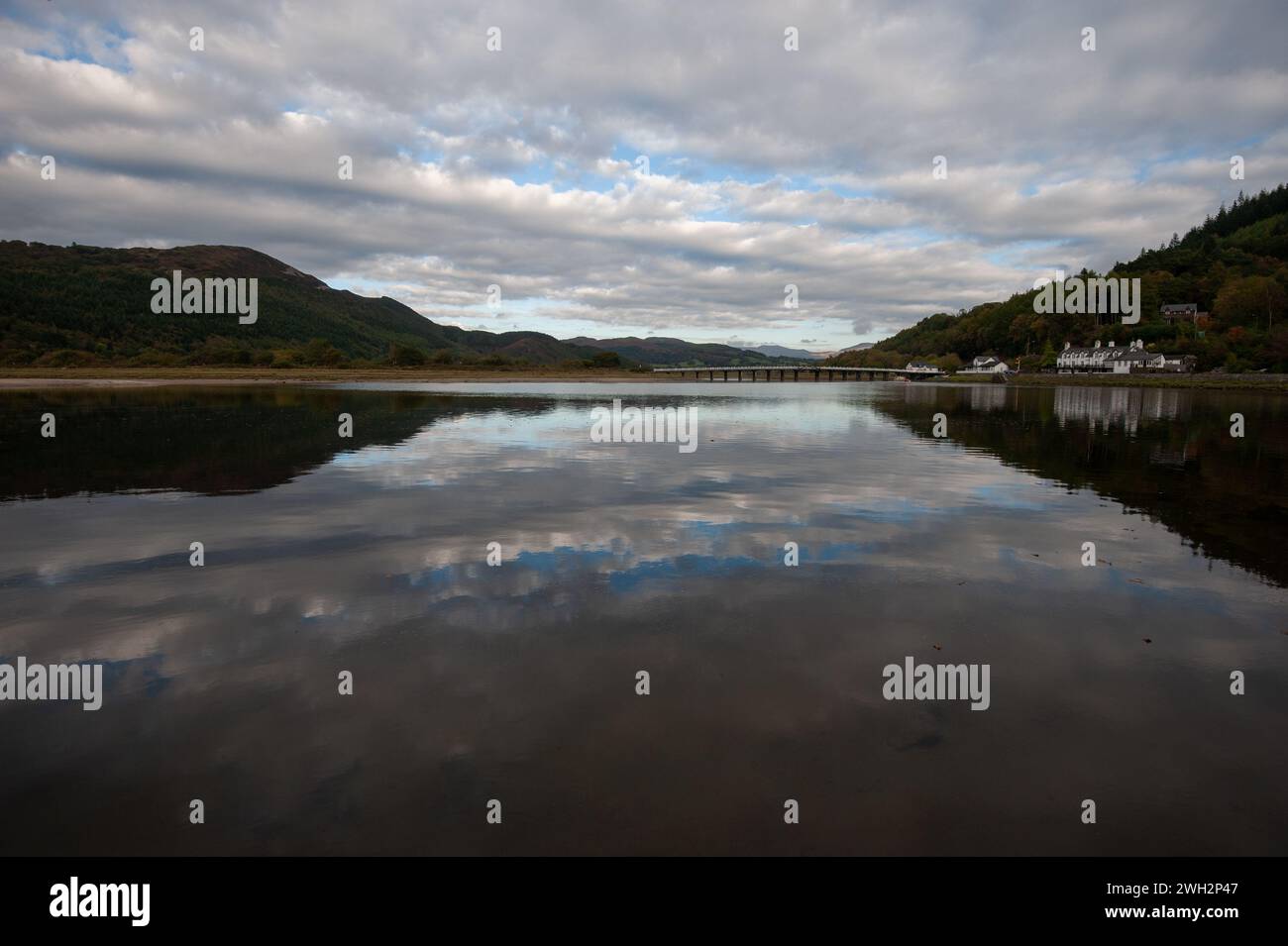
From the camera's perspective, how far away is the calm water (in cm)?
550

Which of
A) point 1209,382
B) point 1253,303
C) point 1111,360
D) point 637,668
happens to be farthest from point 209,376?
point 1253,303

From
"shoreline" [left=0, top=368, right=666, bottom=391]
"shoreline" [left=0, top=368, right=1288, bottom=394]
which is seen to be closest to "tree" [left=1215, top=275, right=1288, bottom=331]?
"shoreline" [left=0, top=368, right=1288, bottom=394]

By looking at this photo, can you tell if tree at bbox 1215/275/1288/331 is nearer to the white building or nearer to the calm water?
the white building

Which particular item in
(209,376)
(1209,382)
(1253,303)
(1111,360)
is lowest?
(1209,382)

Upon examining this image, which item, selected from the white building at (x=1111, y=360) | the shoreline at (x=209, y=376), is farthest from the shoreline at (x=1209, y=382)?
the shoreline at (x=209, y=376)

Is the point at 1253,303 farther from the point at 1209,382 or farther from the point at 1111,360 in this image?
the point at 1209,382

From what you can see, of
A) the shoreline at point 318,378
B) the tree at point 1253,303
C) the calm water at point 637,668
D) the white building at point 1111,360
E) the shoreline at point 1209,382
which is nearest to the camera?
the calm water at point 637,668

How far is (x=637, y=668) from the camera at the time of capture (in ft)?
27.1

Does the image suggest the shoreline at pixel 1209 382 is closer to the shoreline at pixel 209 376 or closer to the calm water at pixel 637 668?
the calm water at pixel 637 668

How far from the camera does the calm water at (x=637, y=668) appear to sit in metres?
5.50

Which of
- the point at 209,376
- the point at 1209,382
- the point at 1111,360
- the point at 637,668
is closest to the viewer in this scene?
the point at 637,668

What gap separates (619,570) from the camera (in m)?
12.1
